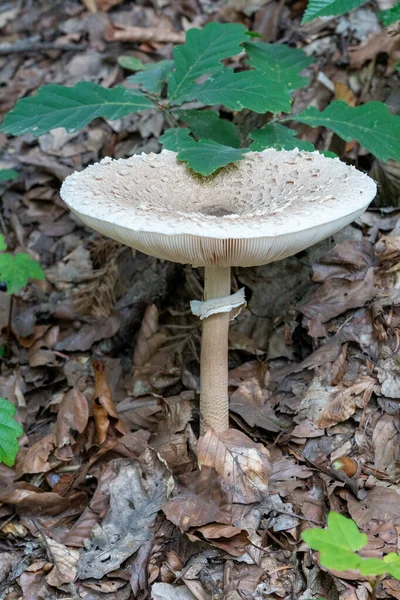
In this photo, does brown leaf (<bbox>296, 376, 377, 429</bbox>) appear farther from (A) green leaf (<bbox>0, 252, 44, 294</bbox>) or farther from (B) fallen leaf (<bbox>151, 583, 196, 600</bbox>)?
(A) green leaf (<bbox>0, 252, 44, 294</bbox>)

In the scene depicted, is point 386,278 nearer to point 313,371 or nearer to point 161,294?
point 313,371

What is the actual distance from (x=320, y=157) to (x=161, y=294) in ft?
6.21

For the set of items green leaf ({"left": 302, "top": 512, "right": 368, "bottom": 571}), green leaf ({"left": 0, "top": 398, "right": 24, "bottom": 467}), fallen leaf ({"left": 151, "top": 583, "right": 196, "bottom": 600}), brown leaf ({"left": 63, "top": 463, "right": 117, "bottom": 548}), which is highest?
green leaf ({"left": 302, "top": 512, "right": 368, "bottom": 571})

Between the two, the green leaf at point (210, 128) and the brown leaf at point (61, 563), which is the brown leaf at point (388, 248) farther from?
the brown leaf at point (61, 563)

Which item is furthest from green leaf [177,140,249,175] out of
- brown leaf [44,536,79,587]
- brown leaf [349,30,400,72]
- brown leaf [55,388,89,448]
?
brown leaf [349,30,400,72]

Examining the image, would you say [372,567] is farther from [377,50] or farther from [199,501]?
[377,50]

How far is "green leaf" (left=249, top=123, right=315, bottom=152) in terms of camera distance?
3.51 metres

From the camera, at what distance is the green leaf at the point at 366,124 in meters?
3.42

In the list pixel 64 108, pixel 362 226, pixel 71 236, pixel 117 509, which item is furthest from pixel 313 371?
pixel 71 236

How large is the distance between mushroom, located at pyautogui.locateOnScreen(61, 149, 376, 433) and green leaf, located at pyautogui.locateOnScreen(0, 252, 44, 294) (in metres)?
1.16

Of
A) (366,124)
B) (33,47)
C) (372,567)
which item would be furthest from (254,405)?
(33,47)

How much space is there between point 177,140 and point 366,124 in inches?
47.2

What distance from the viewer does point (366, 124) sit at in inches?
140

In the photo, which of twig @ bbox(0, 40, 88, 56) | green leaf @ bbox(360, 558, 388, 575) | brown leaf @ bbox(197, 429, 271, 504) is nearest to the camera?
green leaf @ bbox(360, 558, 388, 575)
